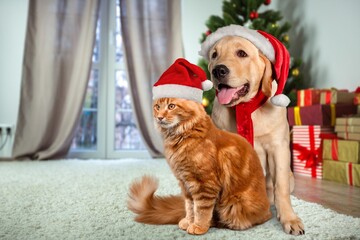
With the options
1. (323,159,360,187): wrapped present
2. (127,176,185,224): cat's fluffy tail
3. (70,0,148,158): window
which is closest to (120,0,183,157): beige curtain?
(70,0,148,158): window

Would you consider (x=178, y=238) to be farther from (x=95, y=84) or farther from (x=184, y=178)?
(x=95, y=84)

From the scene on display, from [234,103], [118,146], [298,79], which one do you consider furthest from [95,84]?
[234,103]

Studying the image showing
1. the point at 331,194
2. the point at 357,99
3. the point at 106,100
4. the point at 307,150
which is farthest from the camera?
the point at 106,100

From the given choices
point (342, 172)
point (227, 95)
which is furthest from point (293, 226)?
point (342, 172)

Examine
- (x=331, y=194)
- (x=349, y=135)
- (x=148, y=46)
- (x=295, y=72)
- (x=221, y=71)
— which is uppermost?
(x=148, y=46)

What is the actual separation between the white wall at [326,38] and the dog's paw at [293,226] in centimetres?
157

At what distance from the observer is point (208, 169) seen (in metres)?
0.84

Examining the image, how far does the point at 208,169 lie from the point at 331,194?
37.5 inches

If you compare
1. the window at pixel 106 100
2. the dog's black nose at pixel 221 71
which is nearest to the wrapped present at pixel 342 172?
the dog's black nose at pixel 221 71

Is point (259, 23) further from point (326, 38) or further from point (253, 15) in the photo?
point (326, 38)

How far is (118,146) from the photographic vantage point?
3502mm

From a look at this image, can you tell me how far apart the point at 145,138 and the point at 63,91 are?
849mm

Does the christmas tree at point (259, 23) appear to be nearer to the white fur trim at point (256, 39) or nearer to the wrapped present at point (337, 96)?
the wrapped present at point (337, 96)

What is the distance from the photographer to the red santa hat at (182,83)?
85cm
